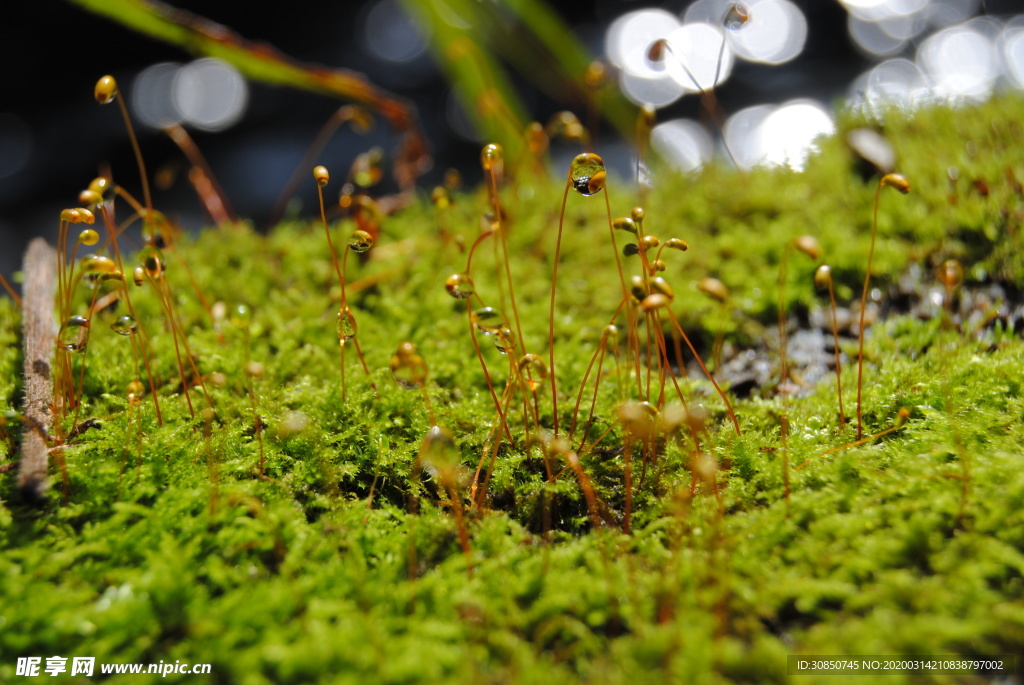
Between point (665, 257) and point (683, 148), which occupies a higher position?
point (683, 148)

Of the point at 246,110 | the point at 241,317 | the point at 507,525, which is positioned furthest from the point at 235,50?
the point at 246,110

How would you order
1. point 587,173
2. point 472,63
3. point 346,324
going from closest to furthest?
point 587,173 → point 346,324 → point 472,63

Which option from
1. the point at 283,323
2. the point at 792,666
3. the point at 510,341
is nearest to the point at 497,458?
the point at 510,341

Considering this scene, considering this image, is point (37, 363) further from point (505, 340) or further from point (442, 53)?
point (442, 53)

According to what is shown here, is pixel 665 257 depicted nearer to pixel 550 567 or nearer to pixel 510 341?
pixel 510 341

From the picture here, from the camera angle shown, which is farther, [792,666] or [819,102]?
[819,102]

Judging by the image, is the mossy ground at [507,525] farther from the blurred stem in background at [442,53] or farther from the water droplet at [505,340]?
the blurred stem in background at [442,53]
